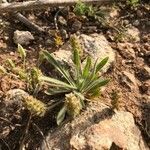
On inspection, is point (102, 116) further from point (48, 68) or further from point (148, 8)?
point (148, 8)

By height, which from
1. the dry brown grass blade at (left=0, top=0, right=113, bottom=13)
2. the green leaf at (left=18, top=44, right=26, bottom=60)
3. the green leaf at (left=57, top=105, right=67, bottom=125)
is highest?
the dry brown grass blade at (left=0, top=0, right=113, bottom=13)

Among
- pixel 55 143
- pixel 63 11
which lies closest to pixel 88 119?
pixel 55 143

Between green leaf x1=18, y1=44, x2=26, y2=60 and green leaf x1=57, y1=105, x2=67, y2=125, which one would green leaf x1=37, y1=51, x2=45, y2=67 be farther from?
green leaf x1=57, y1=105, x2=67, y2=125

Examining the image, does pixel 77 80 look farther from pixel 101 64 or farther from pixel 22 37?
pixel 22 37

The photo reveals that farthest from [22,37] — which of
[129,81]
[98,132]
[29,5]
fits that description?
[98,132]

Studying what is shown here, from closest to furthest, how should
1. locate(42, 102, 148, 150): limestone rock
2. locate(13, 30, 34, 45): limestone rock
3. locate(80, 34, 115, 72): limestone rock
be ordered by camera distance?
locate(42, 102, 148, 150): limestone rock → locate(80, 34, 115, 72): limestone rock → locate(13, 30, 34, 45): limestone rock

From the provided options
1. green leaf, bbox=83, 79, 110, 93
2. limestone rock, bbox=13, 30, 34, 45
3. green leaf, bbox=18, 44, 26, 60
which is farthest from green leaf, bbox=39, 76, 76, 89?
limestone rock, bbox=13, 30, 34, 45

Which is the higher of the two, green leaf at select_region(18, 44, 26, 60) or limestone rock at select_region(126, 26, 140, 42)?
green leaf at select_region(18, 44, 26, 60)

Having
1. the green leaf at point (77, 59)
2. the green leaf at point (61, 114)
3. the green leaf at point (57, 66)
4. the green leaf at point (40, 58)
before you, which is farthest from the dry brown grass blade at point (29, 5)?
the green leaf at point (61, 114)

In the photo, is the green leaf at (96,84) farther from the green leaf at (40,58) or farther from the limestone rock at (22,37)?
the limestone rock at (22,37)
